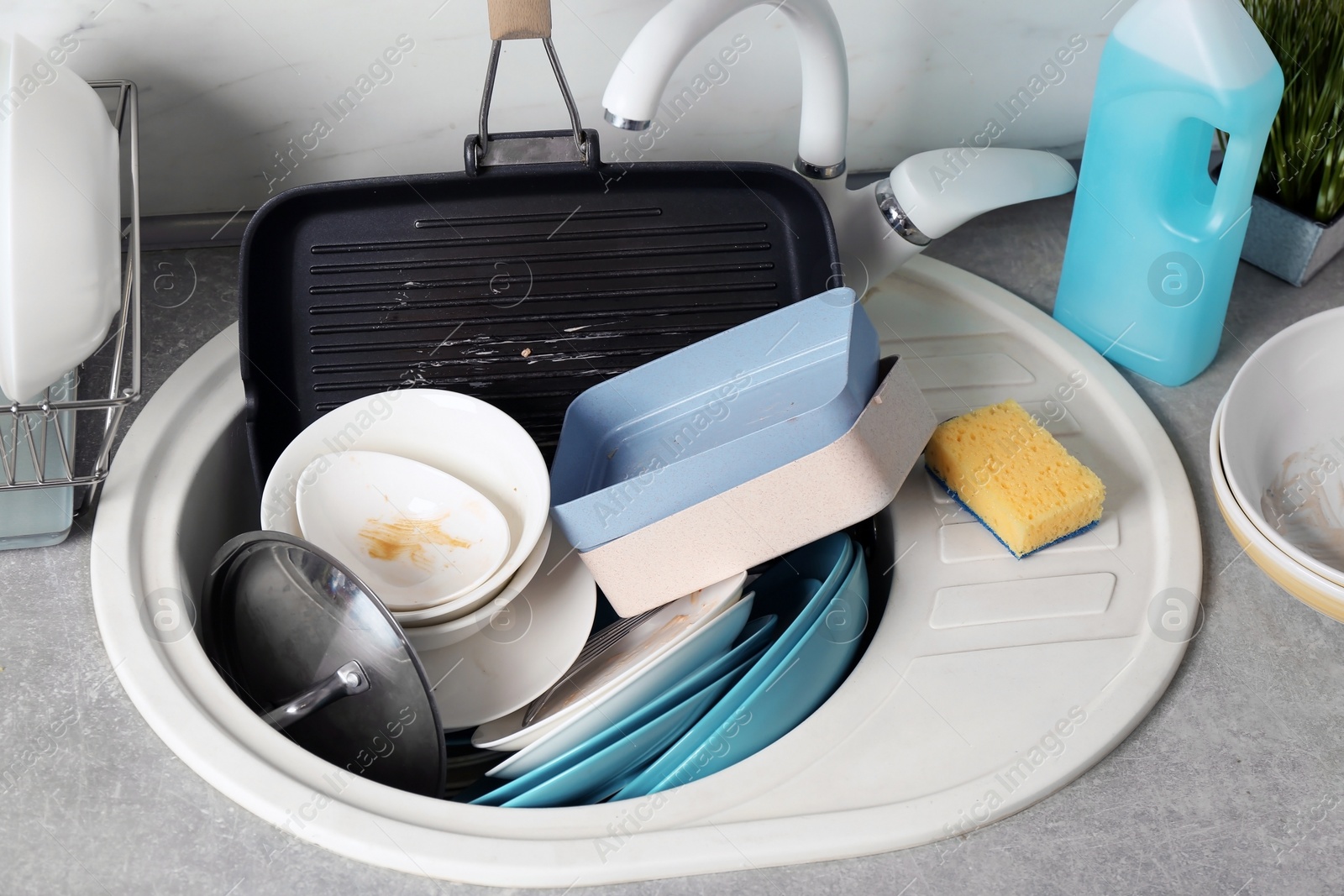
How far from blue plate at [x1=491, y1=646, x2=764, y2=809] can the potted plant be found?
576 mm

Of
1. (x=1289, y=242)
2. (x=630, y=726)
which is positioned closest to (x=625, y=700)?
(x=630, y=726)

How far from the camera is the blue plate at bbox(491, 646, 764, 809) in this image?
26.4 inches

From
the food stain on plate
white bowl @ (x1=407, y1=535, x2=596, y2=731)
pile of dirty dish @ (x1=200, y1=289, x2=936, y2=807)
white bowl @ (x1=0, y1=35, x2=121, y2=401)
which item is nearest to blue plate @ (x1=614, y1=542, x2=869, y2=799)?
pile of dirty dish @ (x1=200, y1=289, x2=936, y2=807)

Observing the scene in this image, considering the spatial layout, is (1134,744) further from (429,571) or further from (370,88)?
(370,88)

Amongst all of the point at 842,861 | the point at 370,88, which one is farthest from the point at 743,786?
the point at 370,88

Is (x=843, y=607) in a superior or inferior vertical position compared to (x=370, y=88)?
inferior

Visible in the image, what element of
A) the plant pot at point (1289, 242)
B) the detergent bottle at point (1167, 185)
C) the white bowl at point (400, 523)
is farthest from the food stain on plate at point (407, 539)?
the plant pot at point (1289, 242)

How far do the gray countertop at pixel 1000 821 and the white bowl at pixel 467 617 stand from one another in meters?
0.16

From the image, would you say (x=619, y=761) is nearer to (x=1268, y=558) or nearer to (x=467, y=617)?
(x=467, y=617)

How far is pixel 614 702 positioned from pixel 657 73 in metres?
0.40

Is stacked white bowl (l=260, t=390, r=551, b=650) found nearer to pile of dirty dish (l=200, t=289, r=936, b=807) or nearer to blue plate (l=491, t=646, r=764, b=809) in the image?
pile of dirty dish (l=200, t=289, r=936, b=807)

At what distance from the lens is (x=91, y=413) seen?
827 mm

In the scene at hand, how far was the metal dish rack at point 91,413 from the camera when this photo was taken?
0.71 metres

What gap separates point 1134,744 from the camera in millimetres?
655
